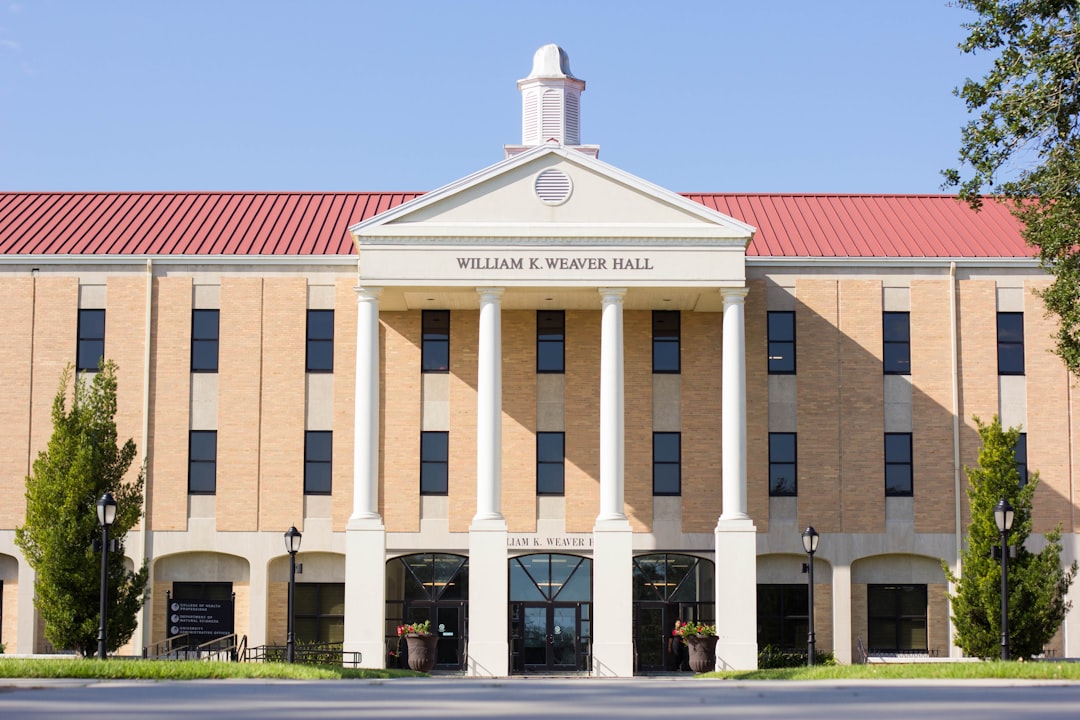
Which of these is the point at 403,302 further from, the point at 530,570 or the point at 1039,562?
the point at 1039,562

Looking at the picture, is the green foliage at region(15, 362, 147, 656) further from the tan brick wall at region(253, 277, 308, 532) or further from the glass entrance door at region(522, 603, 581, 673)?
the glass entrance door at region(522, 603, 581, 673)

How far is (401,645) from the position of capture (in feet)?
137

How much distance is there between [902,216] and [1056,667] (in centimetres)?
2420

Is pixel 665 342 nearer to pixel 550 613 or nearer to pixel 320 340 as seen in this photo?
pixel 550 613

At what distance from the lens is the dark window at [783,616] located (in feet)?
141

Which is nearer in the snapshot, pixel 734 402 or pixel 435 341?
pixel 734 402

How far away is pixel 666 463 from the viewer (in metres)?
43.8

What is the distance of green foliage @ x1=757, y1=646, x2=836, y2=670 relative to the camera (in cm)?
4159

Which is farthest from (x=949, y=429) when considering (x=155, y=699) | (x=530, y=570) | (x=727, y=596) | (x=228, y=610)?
(x=155, y=699)

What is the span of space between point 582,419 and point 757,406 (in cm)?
524

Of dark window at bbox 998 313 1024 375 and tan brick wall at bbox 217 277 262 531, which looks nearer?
tan brick wall at bbox 217 277 262 531

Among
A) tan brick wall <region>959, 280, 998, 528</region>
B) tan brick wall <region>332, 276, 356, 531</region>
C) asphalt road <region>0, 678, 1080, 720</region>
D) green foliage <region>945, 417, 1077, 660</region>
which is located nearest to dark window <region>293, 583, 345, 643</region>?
tan brick wall <region>332, 276, 356, 531</region>

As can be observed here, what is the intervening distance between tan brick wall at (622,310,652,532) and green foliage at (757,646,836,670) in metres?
4.88

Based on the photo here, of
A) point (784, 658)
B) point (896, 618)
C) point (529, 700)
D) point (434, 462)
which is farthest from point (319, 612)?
point (529, 700)
